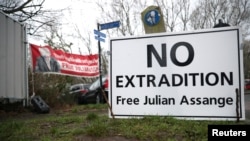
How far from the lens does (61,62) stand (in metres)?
13.8

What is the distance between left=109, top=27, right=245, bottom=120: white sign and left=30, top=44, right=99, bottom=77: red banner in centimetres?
724

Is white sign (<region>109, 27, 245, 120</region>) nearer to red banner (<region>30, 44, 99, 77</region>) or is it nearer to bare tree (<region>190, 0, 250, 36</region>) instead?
red banner (<region>30, 44, 99, 77</region>)

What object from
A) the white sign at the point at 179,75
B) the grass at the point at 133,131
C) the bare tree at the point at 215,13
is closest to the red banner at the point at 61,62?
the grass at the point at 133,131

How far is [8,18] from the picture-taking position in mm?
9258

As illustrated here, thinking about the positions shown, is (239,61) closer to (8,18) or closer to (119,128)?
(119,128)

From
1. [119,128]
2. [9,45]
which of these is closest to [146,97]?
[119,128]

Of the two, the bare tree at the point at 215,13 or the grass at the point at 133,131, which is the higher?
the bare tree at the point at 215,13

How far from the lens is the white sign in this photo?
4707 mm

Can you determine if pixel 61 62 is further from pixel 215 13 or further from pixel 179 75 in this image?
pixel 215 13

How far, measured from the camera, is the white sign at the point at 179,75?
185 inches

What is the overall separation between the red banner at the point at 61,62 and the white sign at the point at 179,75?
7.24 metres

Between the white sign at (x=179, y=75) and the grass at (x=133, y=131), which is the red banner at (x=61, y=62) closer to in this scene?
the grass at (x=133, y=131)

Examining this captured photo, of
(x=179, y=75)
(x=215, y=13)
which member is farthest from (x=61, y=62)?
(x=215, y=13)

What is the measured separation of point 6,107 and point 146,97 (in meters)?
6.74
